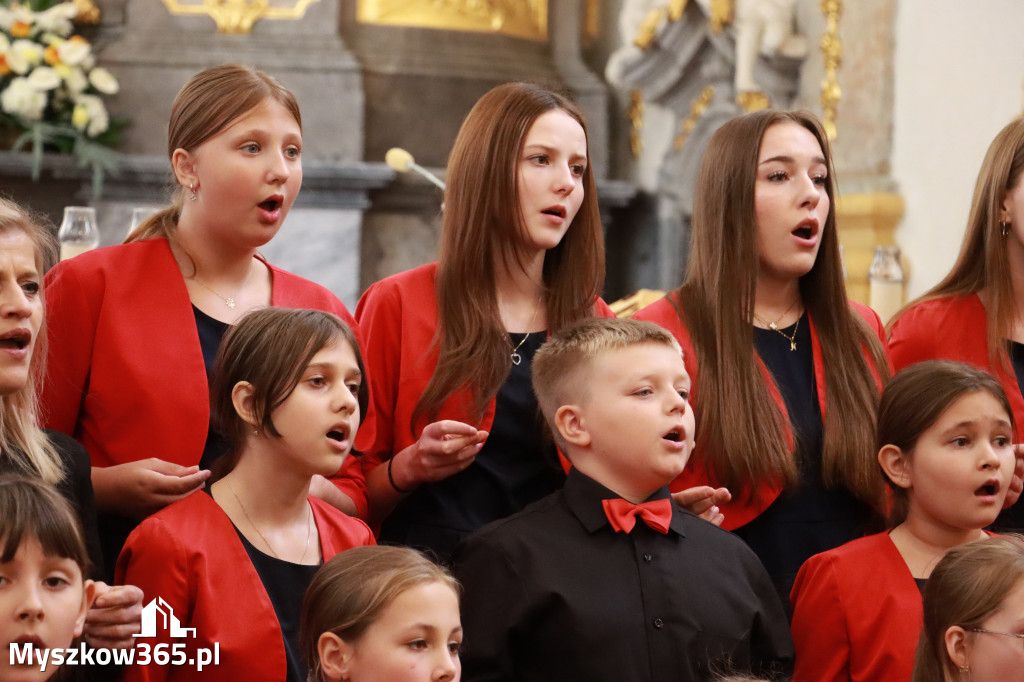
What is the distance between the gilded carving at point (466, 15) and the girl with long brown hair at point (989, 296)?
4265 millimetres

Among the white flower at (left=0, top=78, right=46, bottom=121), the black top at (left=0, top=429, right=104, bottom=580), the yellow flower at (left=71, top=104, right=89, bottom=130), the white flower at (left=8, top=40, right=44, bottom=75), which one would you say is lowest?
the black top at (left=0, top=429, right=104, bottom=580)

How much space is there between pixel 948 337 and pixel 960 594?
3.05ft

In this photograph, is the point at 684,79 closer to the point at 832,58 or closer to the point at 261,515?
the point at 832,58

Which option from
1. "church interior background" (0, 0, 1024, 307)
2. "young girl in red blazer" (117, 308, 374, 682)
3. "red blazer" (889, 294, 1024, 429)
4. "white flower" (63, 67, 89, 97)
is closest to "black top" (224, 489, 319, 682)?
"young girl in red blazer" (117, 308, 374, 682)

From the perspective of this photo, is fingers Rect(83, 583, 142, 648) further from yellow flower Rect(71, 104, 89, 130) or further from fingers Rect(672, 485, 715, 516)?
yellow flower Rect(71, 104, 89, 130)

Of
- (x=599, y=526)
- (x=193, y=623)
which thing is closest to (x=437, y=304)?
(x=599, y=526)

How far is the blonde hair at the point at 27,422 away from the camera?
209 centimetres

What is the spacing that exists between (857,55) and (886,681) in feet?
11.2

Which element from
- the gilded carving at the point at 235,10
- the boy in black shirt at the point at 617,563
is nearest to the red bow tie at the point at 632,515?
the boy in black shirt at the point at 617,563

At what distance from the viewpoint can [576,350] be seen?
241 centimetres

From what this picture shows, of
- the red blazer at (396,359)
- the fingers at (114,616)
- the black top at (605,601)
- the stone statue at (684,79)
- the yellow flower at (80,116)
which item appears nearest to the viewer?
the fingers at (114,616)

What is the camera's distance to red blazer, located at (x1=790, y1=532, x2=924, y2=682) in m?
2.35

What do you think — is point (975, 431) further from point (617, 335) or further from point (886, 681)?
point (617, 335)

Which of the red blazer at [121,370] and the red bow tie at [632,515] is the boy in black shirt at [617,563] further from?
the red blazer at [121,370]
